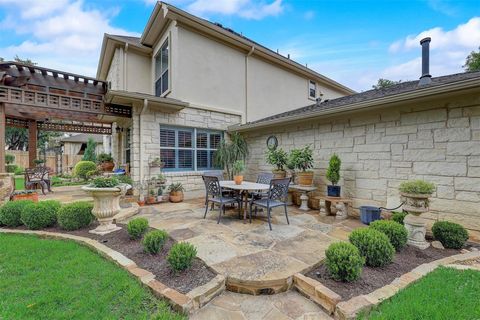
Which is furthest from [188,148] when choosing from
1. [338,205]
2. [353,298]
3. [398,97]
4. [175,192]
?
[353,298]

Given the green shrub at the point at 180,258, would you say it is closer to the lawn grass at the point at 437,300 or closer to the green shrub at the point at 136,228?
the green shrub at the point at 136,228

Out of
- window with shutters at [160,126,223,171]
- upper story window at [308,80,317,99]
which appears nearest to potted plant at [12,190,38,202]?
window with shutters at [160,126,223,171]

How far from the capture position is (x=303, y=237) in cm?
365

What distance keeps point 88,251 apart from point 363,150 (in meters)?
5.74

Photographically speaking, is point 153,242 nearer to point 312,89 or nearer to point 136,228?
point 136,228

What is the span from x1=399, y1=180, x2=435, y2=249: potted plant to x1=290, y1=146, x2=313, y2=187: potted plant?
2399mm

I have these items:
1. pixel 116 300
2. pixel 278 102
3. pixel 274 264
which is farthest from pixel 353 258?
pixel 278 102

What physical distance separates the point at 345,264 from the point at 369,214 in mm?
2787

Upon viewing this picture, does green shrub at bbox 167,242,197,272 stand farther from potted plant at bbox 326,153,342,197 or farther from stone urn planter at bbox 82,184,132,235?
potted plant at bbox 326,153,342,197

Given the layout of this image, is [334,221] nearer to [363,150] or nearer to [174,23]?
[363,150]

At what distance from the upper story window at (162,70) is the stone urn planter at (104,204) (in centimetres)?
481

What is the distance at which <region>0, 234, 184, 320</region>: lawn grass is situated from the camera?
1896 mm

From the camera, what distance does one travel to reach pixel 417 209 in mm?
3352

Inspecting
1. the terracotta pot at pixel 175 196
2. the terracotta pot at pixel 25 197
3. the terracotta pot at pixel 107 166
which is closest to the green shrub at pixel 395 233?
the terracotta pot at pixel 175 196
